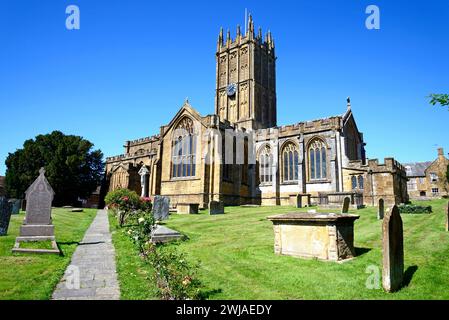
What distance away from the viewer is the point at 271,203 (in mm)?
33062

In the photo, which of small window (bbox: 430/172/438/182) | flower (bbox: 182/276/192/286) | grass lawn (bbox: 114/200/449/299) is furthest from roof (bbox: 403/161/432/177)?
flower (bbox: 182/276/192/286)

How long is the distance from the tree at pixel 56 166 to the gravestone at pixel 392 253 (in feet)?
143

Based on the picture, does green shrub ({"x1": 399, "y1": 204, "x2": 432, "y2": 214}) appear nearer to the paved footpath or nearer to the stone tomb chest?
the stone tomb chest

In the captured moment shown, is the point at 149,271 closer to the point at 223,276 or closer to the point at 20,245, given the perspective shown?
the point at 223,276

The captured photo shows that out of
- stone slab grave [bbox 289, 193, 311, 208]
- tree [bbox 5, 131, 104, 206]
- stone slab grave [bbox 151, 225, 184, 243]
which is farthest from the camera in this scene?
tree [bbox 5, 131, 104, 206]

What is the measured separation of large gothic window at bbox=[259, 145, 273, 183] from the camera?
114ft

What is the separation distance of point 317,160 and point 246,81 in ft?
67.1

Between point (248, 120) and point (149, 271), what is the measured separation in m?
38.1

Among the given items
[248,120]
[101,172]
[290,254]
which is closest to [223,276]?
[290,254]

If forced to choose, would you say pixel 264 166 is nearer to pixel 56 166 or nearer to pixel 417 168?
pixel 56 166

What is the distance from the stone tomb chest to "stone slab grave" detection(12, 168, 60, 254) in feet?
23.7

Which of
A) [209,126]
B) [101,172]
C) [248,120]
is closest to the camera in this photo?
[209,126]

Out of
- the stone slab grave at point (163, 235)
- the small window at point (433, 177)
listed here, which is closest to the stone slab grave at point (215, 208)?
the stone slab grave at point (163, 235)

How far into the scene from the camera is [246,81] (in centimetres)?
4644
